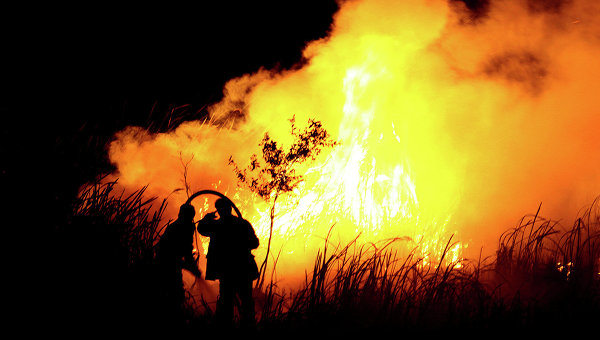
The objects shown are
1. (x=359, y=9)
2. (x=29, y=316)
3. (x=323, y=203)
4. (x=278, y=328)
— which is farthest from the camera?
(x=359, y=9)

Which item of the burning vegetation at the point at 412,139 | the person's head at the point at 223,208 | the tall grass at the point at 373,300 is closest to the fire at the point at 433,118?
the burning vegetation at the point at 412,139

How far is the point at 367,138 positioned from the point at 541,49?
3.87 m

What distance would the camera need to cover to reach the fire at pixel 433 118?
9250 millimetres

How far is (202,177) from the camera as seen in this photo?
1019cm

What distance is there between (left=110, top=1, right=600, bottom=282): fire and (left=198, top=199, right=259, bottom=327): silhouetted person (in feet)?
10.8

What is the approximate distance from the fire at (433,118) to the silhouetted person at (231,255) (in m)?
3.30

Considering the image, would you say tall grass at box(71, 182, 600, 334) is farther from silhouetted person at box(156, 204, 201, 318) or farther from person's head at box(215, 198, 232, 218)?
person's head at box(215, 198, 232, 218)

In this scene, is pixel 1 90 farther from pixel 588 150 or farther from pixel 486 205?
pixel 588 150

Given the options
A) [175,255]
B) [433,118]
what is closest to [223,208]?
[175,255]

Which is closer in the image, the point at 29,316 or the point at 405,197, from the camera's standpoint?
the point at 29,316

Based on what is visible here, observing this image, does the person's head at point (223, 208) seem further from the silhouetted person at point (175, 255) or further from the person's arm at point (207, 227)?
the silhouetted person at point (175, 255)

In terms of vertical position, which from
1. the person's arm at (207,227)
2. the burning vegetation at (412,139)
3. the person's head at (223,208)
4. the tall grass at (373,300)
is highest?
the burning vegetation at (412,139)

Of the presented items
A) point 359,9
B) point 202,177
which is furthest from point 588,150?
point 202,177

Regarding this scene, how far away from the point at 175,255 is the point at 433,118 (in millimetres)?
6391
